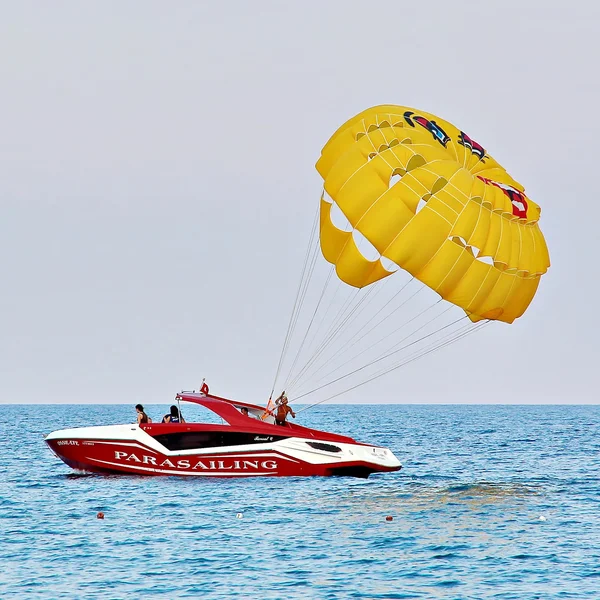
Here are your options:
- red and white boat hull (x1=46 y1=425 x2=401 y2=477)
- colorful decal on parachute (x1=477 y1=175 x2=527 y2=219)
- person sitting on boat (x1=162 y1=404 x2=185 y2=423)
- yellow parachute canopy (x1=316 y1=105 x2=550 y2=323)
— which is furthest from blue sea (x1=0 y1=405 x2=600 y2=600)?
colorful decal on parachute (x1=477 y1=175 x2=527 y2=219)

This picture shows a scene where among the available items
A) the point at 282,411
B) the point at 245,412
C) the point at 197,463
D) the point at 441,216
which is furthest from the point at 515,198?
the point at 197,463

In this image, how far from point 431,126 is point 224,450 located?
1183 cm

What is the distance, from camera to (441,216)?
29.1 meters

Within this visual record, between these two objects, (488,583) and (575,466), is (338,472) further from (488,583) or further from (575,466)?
(575,466)

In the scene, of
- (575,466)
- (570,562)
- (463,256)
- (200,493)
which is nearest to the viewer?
(570,562)

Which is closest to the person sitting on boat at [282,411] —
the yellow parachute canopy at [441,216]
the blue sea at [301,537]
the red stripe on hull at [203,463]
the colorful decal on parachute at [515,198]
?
the red stripe on hull at [203,463]

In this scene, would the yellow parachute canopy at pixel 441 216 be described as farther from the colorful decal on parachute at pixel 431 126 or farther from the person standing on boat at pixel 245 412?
the person standing on boat at pixel 245 412

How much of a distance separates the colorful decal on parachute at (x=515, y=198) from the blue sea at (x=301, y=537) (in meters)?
8.50

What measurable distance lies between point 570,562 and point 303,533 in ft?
21.2

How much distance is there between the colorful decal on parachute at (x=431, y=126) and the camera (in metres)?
31.8

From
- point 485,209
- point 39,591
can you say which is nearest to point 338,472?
point 485,209

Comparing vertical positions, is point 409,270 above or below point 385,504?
above

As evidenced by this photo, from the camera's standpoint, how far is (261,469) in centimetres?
3334

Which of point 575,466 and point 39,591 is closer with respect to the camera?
point 39,591
